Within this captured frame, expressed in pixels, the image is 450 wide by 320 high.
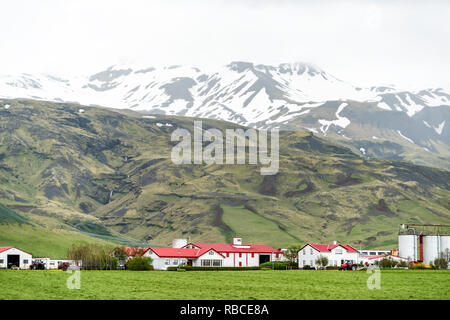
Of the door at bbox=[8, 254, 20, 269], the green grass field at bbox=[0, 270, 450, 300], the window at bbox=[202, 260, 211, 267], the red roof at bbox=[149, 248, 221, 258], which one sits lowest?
the green grass field at bbox=[0, 270, 450, 300]

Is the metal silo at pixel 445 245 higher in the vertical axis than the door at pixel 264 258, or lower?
higher

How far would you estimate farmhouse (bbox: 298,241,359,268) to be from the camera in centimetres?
13238

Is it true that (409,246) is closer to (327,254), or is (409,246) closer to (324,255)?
(327,254)

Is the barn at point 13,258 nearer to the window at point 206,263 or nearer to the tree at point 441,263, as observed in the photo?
the window at point 206,263

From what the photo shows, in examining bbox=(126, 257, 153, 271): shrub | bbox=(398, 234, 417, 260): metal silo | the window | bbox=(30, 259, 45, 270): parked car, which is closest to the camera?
bbox=(126, 257, 153, 271): shrub

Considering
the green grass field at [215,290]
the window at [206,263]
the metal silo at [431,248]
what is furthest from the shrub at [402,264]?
the green grass field at [215,290]

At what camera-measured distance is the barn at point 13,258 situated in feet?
406

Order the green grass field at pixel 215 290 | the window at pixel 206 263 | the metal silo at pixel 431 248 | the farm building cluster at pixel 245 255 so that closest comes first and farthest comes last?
the green grass field at pixel 215 290
the farm building cluster at pixel 245 255
the window at pixel 206 263
the metal silo at pixel 431 248

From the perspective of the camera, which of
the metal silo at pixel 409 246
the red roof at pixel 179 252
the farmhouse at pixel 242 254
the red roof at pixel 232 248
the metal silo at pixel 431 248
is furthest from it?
the red roof at pixel 232 248

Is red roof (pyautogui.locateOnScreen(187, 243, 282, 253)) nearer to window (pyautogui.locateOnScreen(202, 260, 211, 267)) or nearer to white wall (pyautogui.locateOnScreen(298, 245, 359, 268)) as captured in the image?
window (pyautogui.locateOnScreen(202, 260, 211, 267))

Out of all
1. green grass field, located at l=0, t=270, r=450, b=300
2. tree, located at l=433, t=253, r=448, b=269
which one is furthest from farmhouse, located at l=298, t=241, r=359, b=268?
green grass field, located at l=0, t=270, r=450, b=300

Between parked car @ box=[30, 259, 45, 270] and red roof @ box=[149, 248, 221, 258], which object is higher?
red roof @ box=[149, 248, 221, 258]
